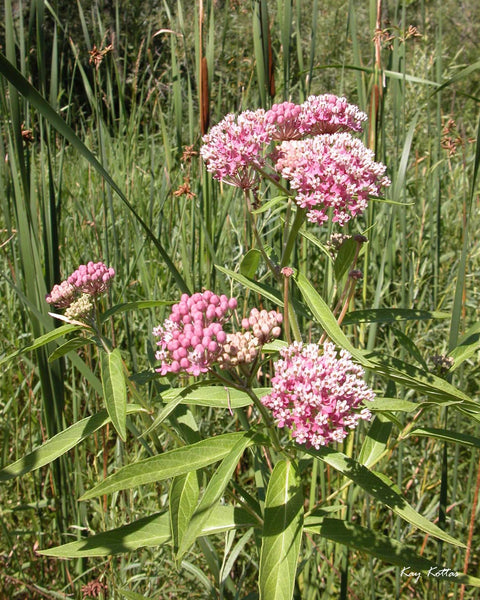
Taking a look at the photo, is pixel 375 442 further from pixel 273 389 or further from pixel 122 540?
pixel 122 540

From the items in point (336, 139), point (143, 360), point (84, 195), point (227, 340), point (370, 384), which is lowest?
point (143, 360)

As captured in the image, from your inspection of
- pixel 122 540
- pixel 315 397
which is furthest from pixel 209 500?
pixel 122 540

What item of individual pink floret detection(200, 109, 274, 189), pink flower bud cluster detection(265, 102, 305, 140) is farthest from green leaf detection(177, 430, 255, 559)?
pink flower bud cluster detection(265, 102, 305, 140)

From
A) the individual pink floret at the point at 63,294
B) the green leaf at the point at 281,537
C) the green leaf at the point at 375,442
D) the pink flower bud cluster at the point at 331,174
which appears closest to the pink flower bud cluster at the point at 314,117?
the pink flower bud cluster at the point at 331,174

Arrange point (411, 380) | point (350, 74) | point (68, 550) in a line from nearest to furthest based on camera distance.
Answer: point (411, 380) → point (68, 550) → point (350, 74)

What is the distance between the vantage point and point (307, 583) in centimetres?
177

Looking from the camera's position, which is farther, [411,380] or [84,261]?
[84,261]

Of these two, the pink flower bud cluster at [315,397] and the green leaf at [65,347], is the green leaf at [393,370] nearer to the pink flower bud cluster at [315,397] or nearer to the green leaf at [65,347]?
the pink flower bud cluster at [315,397]

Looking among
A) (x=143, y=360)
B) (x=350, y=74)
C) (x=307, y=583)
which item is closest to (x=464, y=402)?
(x=307, y=583)

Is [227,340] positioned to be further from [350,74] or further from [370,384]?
[350,74]

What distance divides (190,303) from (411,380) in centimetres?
50

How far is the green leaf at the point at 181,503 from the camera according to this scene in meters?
1.15

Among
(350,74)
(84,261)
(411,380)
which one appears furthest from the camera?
(350,74)

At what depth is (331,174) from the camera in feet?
4.60
